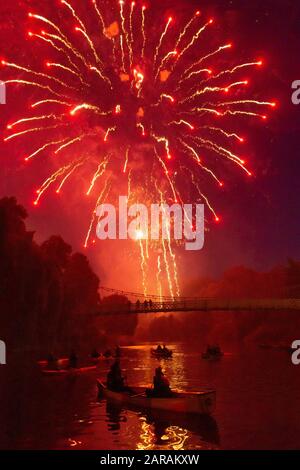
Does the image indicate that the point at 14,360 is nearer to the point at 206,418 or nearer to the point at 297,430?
the point at 206,418

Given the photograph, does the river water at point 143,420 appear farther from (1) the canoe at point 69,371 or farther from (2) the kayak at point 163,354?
(2) the kayak at point 163,354

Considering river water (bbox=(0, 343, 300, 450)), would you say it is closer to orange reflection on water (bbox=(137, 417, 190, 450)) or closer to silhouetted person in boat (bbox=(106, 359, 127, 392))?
orange reflection on water (bbox=(137, 417, 190, 450))

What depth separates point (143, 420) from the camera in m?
29.6

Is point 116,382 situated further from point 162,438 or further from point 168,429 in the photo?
point 162,438

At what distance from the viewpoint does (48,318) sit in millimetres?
87000

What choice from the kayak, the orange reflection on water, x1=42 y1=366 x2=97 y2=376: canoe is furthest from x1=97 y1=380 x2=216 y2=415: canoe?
the kayak

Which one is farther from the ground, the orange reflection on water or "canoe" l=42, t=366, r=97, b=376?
the orange reflection on water

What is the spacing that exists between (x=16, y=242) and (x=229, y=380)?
41520 millimetres

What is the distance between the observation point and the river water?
2451cm

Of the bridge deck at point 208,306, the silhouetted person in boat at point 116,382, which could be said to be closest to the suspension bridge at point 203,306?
the bridge deck at point 208,306

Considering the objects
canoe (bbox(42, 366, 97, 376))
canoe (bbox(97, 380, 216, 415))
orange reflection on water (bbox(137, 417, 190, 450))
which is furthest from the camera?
canoe (bbox(42, 366, 97, 376))
